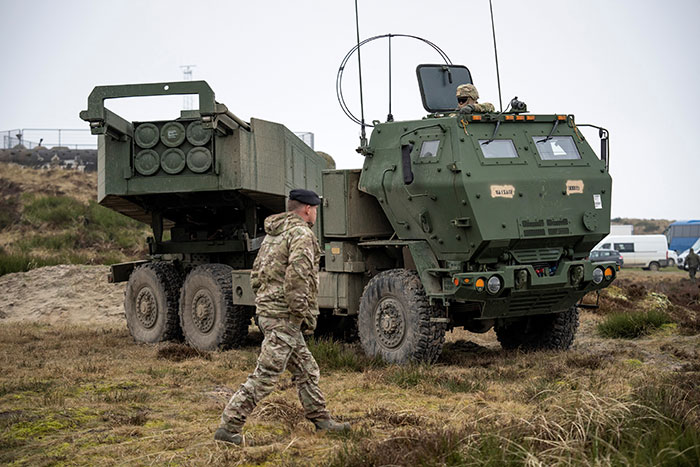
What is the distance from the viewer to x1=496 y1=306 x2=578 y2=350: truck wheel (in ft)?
35.7

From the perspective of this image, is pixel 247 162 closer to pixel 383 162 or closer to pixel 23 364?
pixel 383 162

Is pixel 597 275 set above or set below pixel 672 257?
below

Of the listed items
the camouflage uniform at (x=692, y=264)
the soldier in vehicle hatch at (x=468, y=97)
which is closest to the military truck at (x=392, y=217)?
the soldier in vehicle hatch at (x=468, y=97)

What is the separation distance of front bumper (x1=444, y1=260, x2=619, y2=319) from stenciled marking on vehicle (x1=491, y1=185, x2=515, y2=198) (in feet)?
2.57

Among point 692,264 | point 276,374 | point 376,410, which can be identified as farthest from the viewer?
point 692,264

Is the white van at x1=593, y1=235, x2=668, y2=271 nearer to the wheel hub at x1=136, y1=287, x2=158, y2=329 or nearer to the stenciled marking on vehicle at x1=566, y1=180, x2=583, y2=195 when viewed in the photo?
the wheel hub at x1=136, y1=287, x2=158, y2=329


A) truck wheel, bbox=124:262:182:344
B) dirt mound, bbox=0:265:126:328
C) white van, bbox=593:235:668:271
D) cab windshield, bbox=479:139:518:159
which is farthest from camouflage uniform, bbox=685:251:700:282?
cab windshield, bbox=479:139:518:159

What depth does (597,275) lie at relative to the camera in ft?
32.7

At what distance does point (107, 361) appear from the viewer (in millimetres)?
11156

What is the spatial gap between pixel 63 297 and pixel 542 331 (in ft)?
42.8

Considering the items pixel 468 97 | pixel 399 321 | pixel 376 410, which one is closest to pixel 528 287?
pixel 399 321

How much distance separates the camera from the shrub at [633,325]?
492 inches

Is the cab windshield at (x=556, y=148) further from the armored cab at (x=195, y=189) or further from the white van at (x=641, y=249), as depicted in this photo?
the white van at (x=641, y=249)

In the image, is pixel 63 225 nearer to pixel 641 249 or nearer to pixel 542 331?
pixel 542 331
